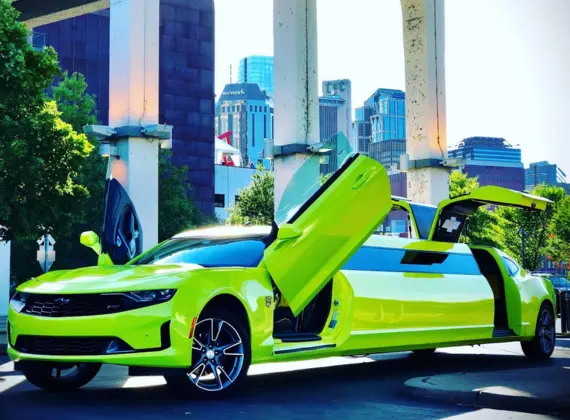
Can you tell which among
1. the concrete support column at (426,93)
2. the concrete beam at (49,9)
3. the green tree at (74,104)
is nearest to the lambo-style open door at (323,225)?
the concrete support column at (426,93)

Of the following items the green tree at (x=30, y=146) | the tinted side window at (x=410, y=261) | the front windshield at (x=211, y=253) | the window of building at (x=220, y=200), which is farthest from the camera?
the window of building at (x=220, y=200)

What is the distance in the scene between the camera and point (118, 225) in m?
11.8

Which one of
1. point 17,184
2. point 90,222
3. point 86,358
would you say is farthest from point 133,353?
point 90,222

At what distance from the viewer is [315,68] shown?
2292cm

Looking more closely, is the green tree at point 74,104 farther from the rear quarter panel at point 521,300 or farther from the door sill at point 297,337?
the door sill at point 297,337

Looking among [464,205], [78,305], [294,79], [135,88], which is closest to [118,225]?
[78,305]

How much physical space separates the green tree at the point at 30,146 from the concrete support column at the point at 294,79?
607 cm

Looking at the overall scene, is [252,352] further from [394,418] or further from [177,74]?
[177,74]

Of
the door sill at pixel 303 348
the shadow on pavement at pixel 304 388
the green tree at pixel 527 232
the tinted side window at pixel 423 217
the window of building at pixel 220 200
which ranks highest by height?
the window of building at pixel 220 200

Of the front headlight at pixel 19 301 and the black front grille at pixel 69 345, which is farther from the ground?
the front headlight at pixel 19 301

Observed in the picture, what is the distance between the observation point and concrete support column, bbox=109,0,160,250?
2073 centimetres

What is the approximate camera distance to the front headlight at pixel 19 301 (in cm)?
932

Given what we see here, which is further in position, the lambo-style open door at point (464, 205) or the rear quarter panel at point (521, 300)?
the rear quarter panel at point (521, 300)

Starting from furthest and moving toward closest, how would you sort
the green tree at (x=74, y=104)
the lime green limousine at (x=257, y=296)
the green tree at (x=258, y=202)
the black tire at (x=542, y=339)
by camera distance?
the green tree at (x=258, y=202) < the green tree at (x=74, y=104) < the black tire at (x=542, y=339) < the lime green limousine at (x=257, y=296)
